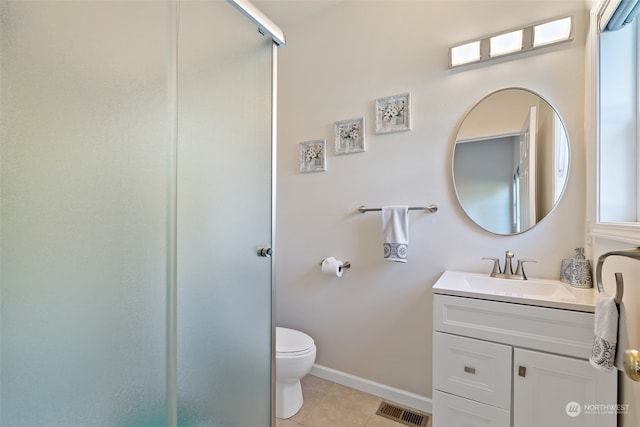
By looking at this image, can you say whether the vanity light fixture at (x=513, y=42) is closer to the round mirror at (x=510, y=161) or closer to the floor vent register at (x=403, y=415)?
the round mirror at (x=510, y=161)

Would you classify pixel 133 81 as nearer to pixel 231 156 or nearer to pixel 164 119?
pixel 164 119

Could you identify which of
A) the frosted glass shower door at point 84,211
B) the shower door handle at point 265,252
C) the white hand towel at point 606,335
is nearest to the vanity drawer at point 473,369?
the white hand towel at point 606,335

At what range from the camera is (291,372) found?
1534 mm

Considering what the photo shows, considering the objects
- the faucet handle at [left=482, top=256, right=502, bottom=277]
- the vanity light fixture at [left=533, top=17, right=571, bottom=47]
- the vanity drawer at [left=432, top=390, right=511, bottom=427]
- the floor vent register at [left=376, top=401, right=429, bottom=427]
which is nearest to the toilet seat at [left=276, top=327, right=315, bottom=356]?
the floor vent register at [left=376, top=401, right=429, bottom=427]

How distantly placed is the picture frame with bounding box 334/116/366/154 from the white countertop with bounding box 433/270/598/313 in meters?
0.99

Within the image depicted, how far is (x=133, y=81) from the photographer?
0.79 m

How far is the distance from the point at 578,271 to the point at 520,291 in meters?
0.26

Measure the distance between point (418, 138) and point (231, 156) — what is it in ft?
3.83

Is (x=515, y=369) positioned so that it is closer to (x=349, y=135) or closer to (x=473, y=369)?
(x=473, y=369)

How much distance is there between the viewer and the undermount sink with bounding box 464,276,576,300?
1.27 meters

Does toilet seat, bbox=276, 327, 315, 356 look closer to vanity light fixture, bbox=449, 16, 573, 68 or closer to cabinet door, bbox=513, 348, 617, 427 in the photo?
cabinet door, bbox=513, 348, 617, 427

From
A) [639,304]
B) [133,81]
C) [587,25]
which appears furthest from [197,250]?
[587,25]

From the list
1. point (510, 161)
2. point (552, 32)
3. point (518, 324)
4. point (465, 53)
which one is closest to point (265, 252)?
point (518, 324)

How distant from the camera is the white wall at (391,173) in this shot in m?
1.42
